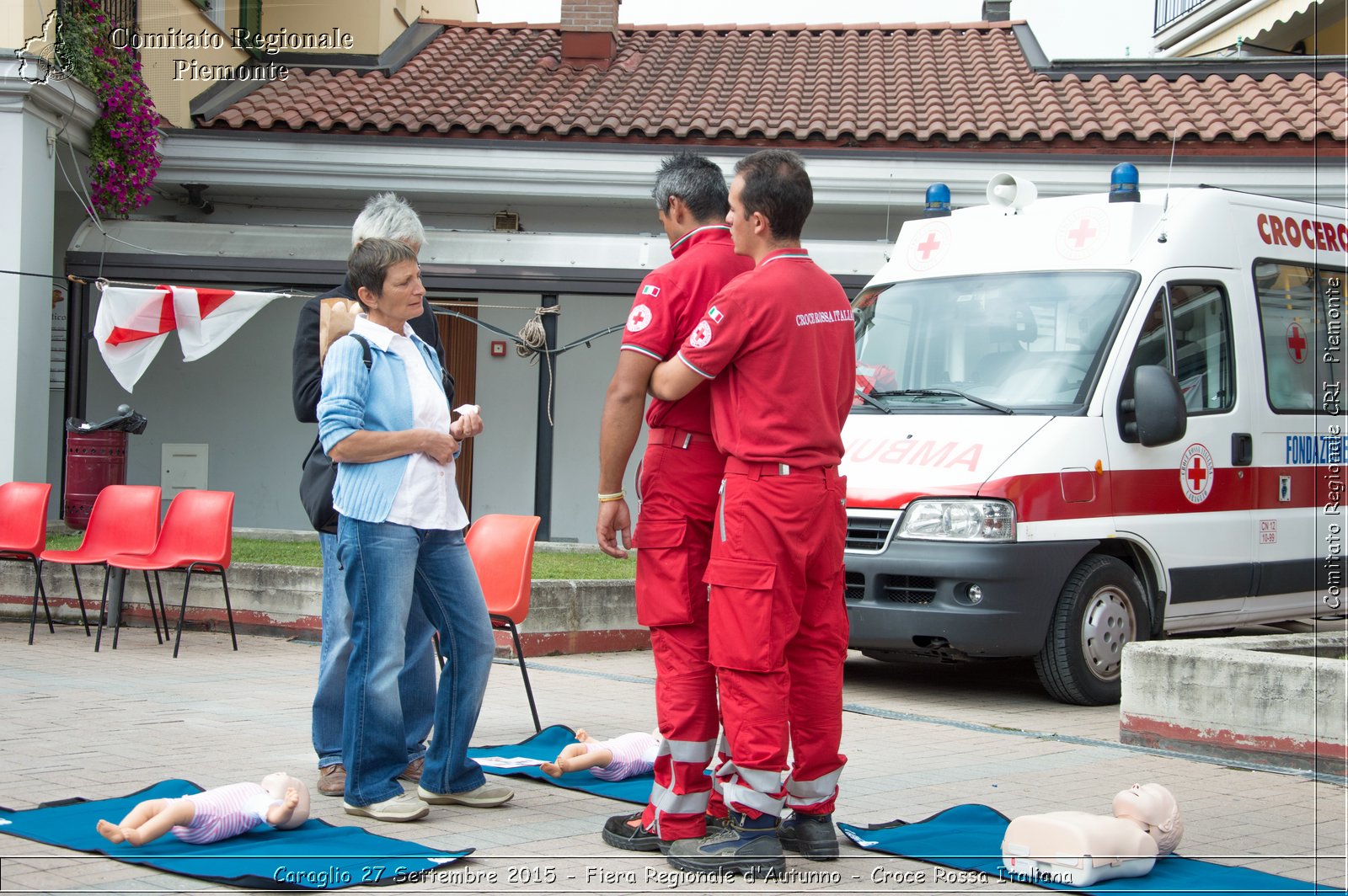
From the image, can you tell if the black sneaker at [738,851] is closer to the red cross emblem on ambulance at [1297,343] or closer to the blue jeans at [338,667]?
the blue jeans at [338,667]

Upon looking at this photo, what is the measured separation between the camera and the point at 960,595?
23.0ft

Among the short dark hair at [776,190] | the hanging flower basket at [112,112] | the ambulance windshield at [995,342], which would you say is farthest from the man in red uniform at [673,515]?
the hanging flower basket at [112,112]

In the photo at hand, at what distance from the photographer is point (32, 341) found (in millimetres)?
12750

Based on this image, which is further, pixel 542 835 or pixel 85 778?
pixel 85 778

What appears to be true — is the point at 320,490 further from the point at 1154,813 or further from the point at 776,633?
the point at 1154,813

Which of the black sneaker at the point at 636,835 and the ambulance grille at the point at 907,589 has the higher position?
the ambulance grille at the point at 907,589

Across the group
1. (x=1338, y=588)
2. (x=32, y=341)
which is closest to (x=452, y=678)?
(x=1338, y=588)

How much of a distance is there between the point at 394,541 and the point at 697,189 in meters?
1.48

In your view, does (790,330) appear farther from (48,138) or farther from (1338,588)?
(48,138)

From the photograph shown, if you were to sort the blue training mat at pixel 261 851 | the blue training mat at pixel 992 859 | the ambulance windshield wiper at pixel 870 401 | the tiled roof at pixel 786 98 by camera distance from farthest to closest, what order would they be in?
the tiled roof at pixel 786 98
the ambulance windshield wiper at pixel 870 401
the blue training mat at pixel 992 859
the blue training mat at pixel 261 851

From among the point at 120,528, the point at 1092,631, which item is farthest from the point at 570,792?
the point at 120,528

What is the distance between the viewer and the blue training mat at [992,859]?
3834mm

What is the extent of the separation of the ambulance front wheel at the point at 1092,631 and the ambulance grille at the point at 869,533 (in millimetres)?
967

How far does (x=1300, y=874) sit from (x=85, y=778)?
13.1 ft
